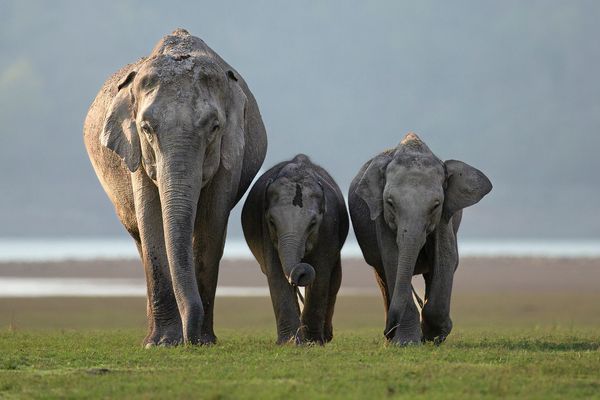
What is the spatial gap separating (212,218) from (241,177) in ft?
4.73

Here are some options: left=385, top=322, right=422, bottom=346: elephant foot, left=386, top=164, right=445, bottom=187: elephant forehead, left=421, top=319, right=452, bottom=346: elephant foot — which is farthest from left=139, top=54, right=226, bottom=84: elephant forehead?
left=421, top=319, right=452, bottom=346: elephant foot

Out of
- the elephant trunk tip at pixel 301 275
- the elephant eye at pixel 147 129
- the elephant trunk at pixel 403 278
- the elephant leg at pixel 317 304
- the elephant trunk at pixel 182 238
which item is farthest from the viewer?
the elephant leg at pixel 317 304

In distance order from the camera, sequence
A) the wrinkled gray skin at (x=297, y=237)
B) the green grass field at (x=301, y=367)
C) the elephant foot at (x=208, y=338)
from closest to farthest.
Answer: the green grass field at (x=301, y=367) → the wrinkled gray skin at (x=297, y=237) → the elephant foot at (x=208, y=338)

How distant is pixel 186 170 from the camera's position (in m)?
15.7

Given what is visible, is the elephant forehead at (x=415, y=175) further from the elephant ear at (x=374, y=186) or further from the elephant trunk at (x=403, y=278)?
the elephant trunk at (x=403, y=278)

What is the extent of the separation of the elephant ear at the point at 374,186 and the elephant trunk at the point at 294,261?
0.99m

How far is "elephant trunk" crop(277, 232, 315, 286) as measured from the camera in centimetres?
1661

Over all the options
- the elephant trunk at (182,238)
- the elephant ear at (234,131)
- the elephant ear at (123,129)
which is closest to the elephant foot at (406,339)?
the elephant trunk at (182,238)

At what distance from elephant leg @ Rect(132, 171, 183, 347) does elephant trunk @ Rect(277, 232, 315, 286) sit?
1466 millimetres

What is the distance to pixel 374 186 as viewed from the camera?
17422 millimetres

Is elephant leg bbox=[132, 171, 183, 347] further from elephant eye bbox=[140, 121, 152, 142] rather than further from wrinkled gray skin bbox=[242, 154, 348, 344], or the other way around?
wrinkled gray skin bbox=[242, 154, 348, 344]

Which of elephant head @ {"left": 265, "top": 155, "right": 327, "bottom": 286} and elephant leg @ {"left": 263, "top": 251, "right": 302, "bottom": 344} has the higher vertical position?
elephant head @ {"left": 265, "top": 155, "right": 327, "bottom": 286}

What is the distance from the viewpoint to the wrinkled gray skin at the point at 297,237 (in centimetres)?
1727

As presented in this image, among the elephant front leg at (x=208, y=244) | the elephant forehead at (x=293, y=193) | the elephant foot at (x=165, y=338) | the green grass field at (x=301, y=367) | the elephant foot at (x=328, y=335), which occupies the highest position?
the elephant forehead at (x=293, y=193)
